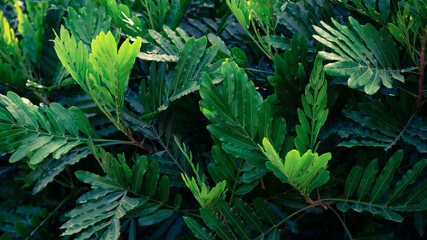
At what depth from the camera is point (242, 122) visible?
0.90 m

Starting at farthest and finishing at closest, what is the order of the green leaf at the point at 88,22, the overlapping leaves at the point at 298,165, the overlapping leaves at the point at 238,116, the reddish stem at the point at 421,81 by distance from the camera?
the green leaf at the point at 88,22 < the reddish stem at the point at 421,81 < the overlapping leaves at the point at 238,116 < the overlapping leaves at the point at 298,165

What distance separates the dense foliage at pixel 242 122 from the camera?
873 mm

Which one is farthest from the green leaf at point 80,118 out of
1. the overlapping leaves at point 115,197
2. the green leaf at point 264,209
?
the green leaf at point 264,209

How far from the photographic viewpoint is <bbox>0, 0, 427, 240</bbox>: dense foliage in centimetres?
87

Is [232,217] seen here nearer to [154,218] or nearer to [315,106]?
[154,218]

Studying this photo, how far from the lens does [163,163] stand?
1126 millimetres

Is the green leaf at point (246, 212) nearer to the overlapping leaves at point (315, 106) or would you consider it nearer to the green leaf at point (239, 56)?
the overlapping leaves at point (315, 106)

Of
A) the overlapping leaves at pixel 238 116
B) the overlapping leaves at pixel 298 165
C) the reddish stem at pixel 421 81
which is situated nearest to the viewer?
the overlapping leaves at pixel 298 165

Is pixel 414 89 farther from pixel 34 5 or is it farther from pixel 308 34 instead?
pixel 34 5

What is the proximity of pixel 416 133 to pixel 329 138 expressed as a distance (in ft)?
0.68

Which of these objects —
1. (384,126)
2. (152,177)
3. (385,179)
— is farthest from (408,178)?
(152,177)

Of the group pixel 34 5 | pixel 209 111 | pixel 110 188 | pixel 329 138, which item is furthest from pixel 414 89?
pixel 34 5

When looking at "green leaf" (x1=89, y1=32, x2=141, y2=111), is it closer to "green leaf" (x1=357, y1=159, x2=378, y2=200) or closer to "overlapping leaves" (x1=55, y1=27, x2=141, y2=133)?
"overlapping leaves" (x1=55, y1=27, x2=141, y2=133)

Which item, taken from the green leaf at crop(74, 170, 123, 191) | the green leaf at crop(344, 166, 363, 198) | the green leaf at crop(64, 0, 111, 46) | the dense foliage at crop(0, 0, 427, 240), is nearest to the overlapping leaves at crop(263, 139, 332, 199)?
the dense foliage at crop(0, 0, 427, 240)
